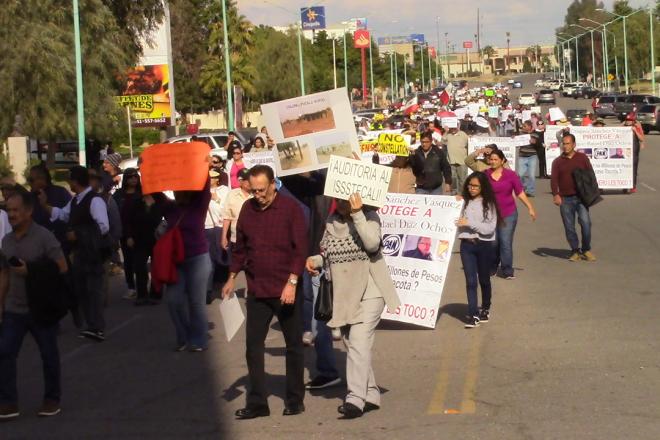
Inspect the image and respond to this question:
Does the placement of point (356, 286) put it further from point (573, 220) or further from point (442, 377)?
point (573, 220)

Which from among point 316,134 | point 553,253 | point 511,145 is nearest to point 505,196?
point 553,253

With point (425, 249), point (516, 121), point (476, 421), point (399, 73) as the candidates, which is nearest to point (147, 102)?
point (516, 121)

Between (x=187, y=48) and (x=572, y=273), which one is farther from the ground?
(x=187, y=48)

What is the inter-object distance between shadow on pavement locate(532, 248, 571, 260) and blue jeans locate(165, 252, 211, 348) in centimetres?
718

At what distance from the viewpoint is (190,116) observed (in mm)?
84688

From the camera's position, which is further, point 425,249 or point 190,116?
point 190,116

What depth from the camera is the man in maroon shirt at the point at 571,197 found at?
15977 millimetres

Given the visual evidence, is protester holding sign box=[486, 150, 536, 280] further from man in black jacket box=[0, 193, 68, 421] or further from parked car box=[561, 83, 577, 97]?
parked car box=[561, 83, 577, 97]

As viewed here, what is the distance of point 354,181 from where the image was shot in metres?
7.83

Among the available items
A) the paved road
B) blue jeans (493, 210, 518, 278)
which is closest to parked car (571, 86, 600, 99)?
blue jeans (493, 210, 518, 278)

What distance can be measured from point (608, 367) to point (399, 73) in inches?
5970

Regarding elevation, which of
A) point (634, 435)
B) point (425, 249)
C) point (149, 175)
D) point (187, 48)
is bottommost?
point (634, 435)

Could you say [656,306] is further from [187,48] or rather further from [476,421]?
[187,48]

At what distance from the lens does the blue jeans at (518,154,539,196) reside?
26.6 metres
